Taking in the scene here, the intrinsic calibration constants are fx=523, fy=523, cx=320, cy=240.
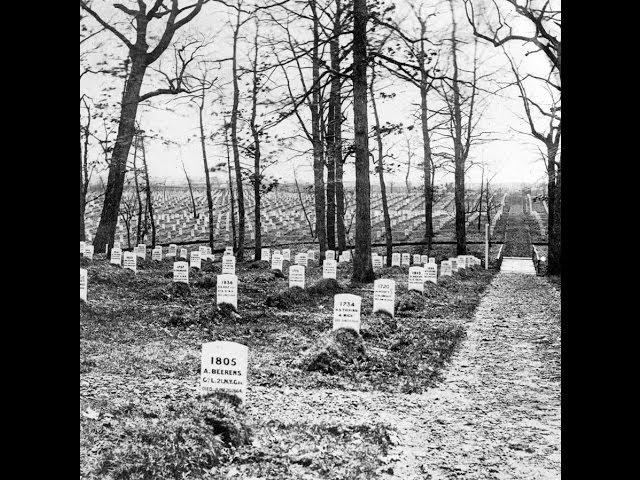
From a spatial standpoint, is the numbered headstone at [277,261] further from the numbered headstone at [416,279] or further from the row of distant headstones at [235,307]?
the numbered headstone at [416,279]

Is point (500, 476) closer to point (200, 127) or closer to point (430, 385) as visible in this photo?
point (430, 385)

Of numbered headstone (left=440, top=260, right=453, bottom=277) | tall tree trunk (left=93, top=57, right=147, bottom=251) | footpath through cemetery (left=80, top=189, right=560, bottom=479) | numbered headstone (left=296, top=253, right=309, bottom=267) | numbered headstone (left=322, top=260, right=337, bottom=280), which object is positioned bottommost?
footpath through cemetery (left=80, top=189, right=560, bottom=479)

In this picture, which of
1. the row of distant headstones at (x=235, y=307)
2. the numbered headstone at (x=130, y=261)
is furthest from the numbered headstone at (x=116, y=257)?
the row of distant headstones at (x=235, y=307)

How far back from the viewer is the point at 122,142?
23.0 feet

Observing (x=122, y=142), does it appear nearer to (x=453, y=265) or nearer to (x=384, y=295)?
(x=384, y=295)

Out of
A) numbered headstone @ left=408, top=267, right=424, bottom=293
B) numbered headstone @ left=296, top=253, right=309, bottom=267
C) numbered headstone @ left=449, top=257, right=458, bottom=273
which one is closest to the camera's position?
numbered headstone @ left=408, top=267, right=424, bottom=293

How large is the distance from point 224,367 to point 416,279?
6.14 m

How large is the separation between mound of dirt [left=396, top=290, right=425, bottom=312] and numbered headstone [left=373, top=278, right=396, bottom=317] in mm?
718

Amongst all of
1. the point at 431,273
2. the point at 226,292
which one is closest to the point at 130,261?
the point at 226,292

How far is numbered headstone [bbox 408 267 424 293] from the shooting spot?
9016mm

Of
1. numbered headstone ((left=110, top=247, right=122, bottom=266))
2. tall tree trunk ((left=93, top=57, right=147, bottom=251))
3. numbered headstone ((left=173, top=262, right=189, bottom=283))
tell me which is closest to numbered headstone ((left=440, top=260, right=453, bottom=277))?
numbered headstone ((left=173, top=262, right=189, bottom=283))

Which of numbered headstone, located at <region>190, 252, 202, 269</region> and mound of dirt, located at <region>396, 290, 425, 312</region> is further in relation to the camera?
numbered headstone, located at <region>190, 252, 202, 269</region>

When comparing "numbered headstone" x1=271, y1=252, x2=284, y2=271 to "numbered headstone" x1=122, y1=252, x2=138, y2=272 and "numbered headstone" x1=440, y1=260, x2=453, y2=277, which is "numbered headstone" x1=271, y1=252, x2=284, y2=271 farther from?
"numbered headstone" x1=440, y1=260, x2=453, y2=277
